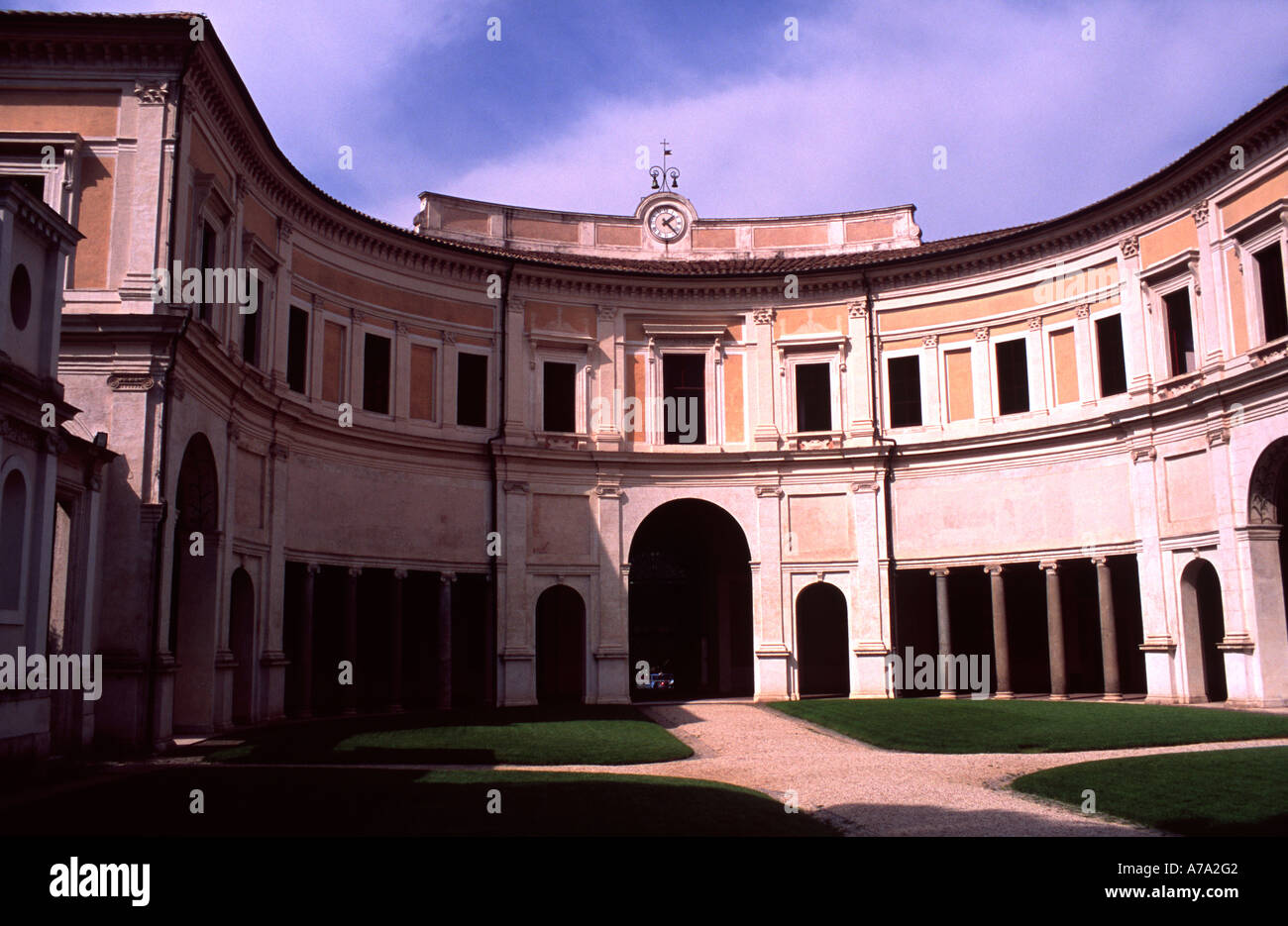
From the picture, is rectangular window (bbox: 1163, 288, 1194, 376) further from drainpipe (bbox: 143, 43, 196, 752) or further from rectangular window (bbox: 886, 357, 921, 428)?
drainpipe (bbox: 143, 43, 196, 752)

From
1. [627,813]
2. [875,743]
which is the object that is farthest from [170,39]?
[875,743]

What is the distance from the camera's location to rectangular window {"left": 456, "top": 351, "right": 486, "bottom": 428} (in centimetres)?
3166

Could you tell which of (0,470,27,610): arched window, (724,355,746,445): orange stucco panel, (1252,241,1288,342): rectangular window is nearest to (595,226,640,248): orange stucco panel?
(724,355,746,445): orange stucco panel

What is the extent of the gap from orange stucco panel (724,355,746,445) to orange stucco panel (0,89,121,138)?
1843cm

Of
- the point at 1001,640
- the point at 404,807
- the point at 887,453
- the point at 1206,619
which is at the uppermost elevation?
the point at 887,453

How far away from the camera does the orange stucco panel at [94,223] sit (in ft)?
62.7

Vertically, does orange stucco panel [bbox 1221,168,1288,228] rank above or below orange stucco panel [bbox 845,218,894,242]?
below

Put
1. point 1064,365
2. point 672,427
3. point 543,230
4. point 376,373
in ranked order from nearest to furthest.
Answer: point 376,373 < point 1064,365 < point 672,427 < point 543,230

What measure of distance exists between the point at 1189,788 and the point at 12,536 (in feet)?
45.9

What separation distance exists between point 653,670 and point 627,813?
81.2 feet

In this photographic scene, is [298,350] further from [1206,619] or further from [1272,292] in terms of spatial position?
[1206,619]

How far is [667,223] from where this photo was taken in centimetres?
3691

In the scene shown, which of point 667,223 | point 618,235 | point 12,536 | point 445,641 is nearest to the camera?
point 12,536

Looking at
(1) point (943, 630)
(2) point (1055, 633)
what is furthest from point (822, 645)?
(2) point (1055, 633)
